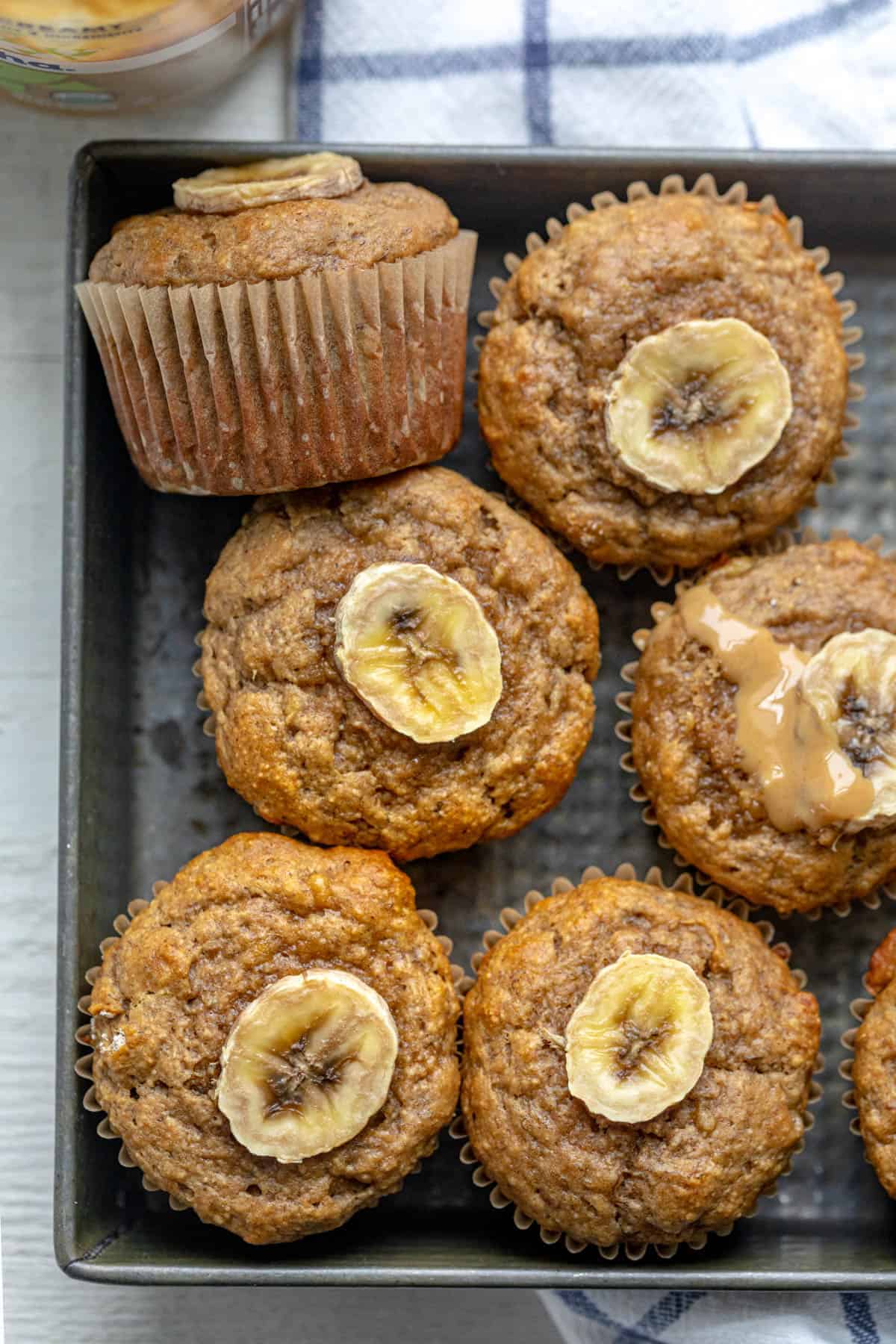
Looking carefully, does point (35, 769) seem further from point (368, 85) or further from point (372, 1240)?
point (368, 85)

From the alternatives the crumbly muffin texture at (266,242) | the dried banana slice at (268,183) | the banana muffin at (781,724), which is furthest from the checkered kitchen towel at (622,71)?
the banana muffin at (781,724)

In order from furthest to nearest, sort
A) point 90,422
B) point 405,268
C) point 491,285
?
point 491,285 < point 90,422 < point 405,268

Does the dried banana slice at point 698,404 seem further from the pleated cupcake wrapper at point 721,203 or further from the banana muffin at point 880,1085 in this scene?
the banana muffin at point 880,1085

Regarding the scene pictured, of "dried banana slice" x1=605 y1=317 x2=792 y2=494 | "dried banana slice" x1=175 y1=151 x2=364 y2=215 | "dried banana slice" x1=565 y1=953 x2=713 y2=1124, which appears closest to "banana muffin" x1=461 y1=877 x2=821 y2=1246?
"dried banana slice" x1=565 y1=953 x2=713 y2=1124

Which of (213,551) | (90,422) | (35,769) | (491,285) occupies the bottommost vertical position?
(35,769)

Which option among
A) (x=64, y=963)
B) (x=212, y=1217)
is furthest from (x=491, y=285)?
(x=212, y=1217)

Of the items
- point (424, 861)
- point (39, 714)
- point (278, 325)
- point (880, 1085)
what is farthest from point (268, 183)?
point (880, 1085)

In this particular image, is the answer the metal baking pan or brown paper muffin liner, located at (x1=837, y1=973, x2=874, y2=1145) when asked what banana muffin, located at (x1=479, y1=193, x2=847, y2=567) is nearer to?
the metal baking pan
